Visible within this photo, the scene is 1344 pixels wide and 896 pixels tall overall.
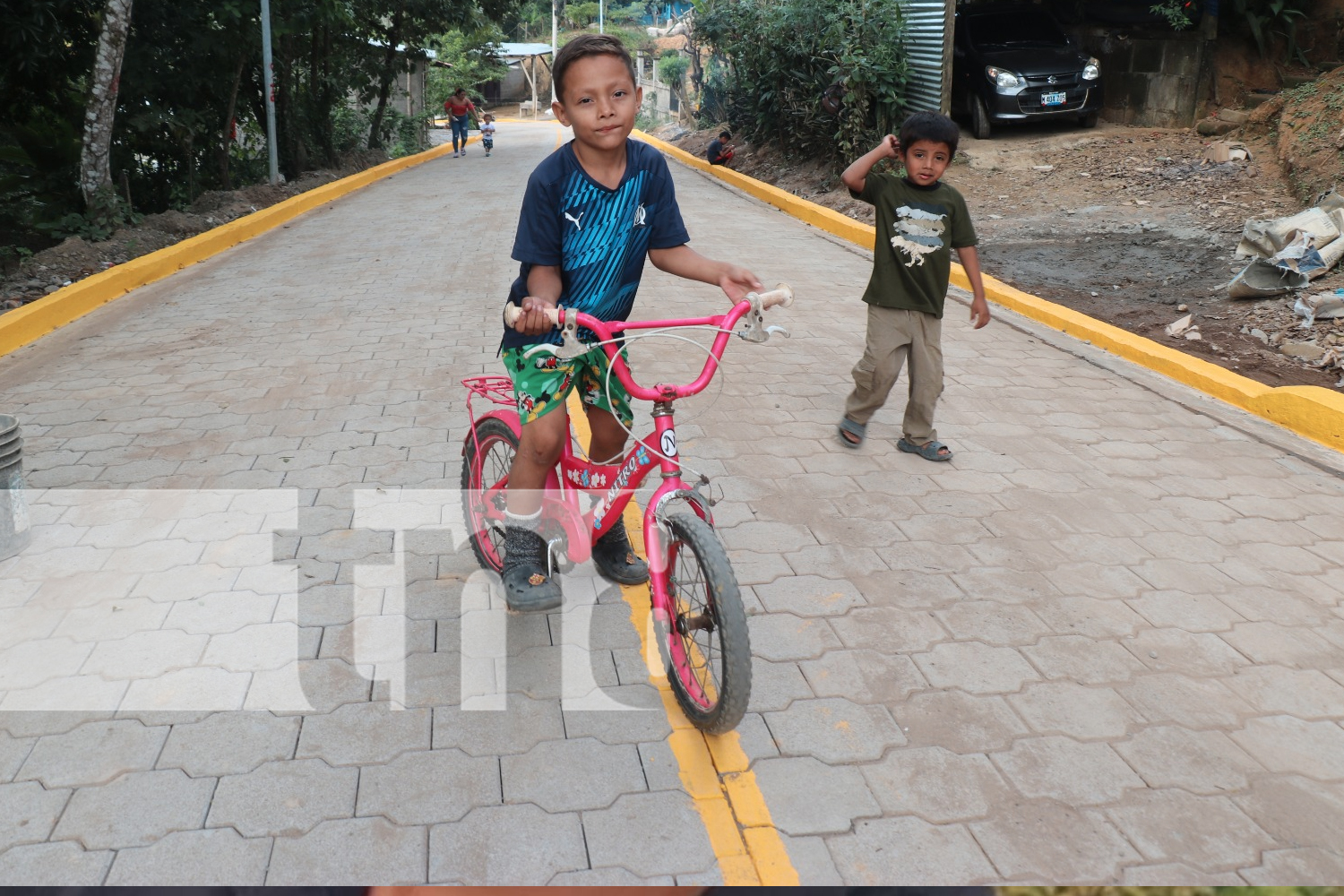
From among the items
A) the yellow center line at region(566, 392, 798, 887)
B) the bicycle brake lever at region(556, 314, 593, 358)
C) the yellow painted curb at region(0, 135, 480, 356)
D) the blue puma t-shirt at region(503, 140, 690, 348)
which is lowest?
the yellow center line at region(566, 392, 798, 887)

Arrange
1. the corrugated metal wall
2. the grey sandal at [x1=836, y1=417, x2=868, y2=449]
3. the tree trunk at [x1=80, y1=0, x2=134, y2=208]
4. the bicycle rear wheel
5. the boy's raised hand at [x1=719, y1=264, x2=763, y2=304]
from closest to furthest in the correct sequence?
the boy's raised hand at [x1=719, y1=264, x2=763, y2=304] → the bicycle rear wheel → the grey sandal at [x1=836, y1=417, x2=868, y2=449] → the tree trunk at [x1=80, y1=0, x2=134, y2=208] → the corrugated metal wall

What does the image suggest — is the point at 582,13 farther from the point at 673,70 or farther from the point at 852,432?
the point at 852,432

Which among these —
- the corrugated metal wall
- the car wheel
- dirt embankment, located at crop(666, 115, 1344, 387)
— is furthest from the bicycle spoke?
the car wheel

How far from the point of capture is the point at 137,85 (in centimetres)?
1259

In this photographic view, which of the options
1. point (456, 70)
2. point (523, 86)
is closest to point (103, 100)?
point (456, 70)

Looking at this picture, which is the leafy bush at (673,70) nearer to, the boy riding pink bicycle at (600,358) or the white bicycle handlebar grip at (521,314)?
the boy riding pink bicycle at (600,358)

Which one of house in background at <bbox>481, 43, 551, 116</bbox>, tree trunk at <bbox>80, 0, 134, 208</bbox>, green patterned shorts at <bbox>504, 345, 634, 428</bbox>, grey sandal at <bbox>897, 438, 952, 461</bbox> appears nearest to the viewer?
green patterned shorts at <bbox>504, 345, 634, 428</bbox>

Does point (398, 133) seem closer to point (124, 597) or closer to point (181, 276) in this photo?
point (181, 276)

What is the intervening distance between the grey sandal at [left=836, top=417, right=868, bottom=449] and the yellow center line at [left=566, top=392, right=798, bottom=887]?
2.21 meters

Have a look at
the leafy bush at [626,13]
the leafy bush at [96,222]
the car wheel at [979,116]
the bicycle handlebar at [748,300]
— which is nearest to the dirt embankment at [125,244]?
the leafy bush at [96,222]

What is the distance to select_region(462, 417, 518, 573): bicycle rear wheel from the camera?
370cm

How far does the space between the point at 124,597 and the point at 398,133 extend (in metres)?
25.6

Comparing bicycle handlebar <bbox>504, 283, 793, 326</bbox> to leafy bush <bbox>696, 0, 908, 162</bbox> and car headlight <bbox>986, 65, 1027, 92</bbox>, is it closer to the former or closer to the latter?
leafy bush <bbox>696, 0, 908, 162</bbox>

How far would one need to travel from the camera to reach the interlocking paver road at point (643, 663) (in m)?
2.59
